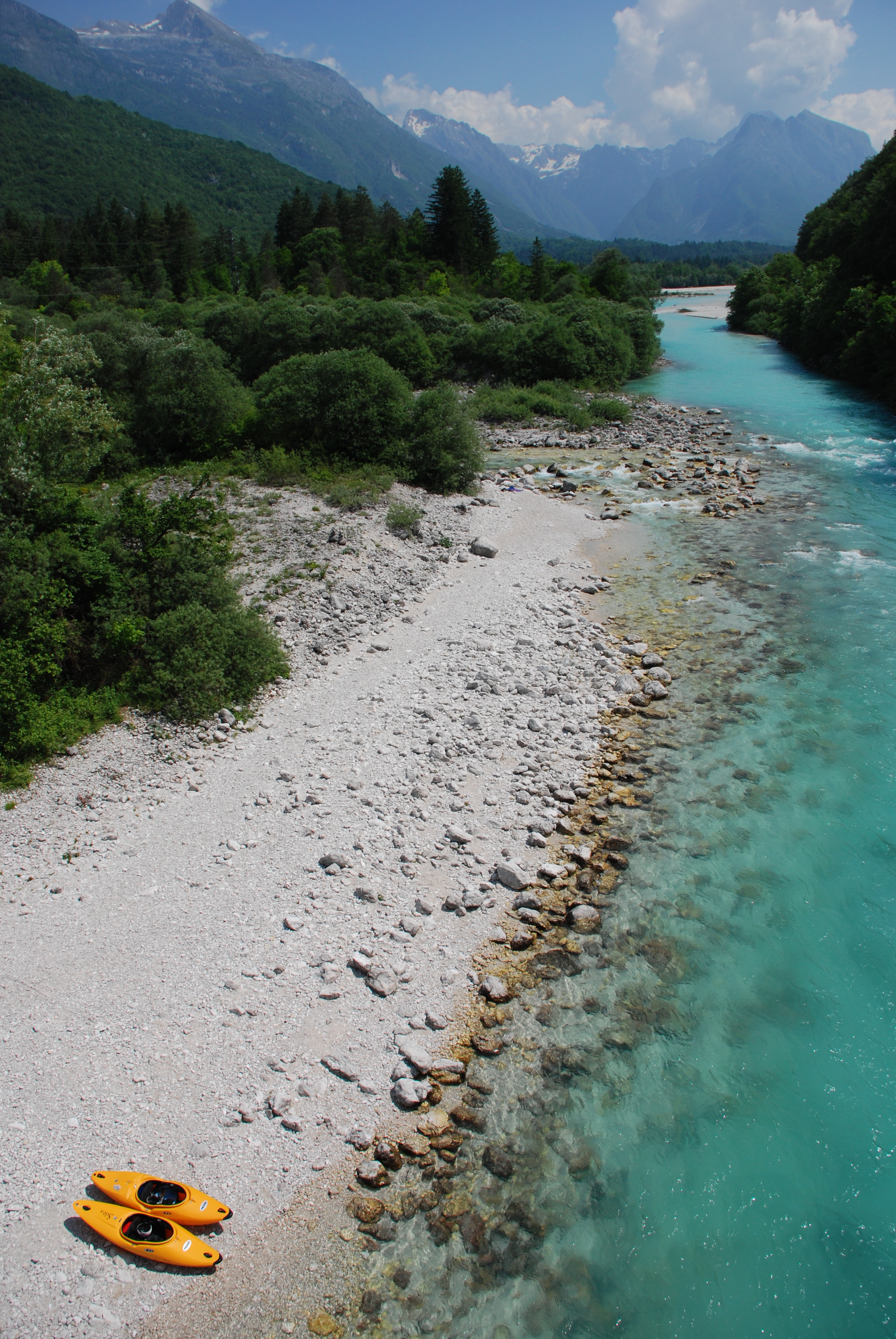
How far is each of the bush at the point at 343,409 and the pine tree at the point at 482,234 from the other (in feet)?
152

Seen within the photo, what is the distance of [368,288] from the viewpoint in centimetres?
5200

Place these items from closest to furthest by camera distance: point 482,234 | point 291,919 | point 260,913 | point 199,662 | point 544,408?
point 291,919 → point 260,913 → point 199,662 → point 544,408 → point 482,234

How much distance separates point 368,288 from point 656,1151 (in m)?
57.4

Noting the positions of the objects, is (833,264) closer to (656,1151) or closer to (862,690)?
(862,690)

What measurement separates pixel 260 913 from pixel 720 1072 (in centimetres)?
541

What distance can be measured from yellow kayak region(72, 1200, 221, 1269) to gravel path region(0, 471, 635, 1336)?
0.17 m

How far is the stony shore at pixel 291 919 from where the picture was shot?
5.68 meters

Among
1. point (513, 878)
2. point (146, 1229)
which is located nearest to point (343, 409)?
point (513, 878)

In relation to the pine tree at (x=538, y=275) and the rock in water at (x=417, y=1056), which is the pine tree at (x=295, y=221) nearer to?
the pine tree at (x=538, y=275)

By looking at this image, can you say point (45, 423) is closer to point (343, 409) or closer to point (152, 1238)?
point (343, 409)

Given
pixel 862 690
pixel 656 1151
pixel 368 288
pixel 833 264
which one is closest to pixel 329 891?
pixel 656 1151

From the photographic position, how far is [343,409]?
2244cm

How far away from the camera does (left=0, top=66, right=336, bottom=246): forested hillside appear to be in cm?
10944

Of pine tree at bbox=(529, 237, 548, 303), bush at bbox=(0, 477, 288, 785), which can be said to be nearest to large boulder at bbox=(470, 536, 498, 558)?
bush at bbox=(0, 477, 288, 785)
